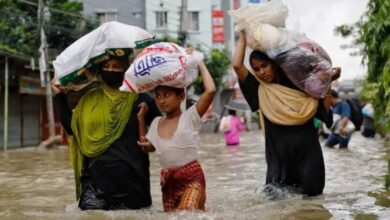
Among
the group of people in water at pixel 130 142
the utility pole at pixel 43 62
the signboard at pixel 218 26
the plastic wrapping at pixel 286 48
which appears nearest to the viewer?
the group of people in water at pixel 130 142

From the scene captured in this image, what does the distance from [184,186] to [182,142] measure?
299 mm

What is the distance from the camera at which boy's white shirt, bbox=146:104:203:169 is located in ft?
13.6

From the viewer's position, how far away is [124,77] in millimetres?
4148

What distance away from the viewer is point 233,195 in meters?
6.04

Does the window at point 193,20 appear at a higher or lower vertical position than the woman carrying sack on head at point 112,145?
higher

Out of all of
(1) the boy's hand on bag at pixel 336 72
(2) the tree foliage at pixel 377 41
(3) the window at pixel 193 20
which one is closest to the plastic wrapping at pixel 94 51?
→ (1) the boy's hand on bag at pixel 336 72

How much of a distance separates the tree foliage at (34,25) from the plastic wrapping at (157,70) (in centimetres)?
1859

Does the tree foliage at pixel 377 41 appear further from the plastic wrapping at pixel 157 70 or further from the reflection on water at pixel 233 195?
the plastic wrapping at pixel 157 70

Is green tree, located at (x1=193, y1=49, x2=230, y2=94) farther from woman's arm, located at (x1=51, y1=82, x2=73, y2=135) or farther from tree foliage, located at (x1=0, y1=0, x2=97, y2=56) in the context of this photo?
woman's arm, located at (x1=51, y1=82, x2=73, y2=135)

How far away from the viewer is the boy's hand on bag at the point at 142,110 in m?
4.25

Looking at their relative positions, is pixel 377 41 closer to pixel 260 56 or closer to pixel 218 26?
pixel 260 56

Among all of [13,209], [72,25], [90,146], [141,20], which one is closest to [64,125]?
[90,146]

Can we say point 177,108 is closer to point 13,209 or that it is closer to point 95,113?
point 95,113

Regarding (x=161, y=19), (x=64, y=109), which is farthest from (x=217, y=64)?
(x=64, y=109)
